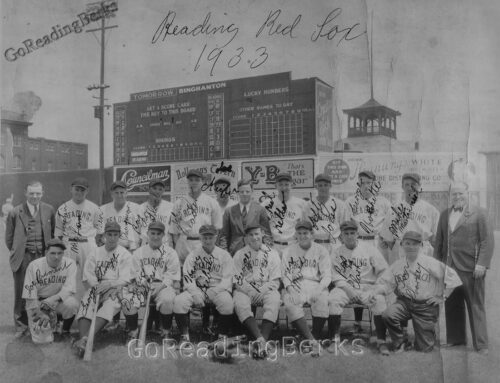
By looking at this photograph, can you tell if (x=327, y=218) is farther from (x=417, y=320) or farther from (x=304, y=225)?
(x=417, y=320)

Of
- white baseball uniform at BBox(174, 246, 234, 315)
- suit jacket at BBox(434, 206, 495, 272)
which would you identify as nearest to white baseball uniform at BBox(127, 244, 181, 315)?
white baseball uniform at BBox(174, 246, 234, 315)

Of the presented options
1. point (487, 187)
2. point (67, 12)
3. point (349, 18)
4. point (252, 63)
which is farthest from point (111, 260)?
point (487, 187)

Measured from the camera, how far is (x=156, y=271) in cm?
389

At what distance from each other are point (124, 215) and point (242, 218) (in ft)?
3.93

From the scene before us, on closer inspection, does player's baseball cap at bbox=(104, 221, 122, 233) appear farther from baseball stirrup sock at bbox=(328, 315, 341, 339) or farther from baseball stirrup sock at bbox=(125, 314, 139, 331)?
baseball stirrup sock at bbox=(328, 315, 341, 339)

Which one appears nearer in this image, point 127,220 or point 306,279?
point 306,279

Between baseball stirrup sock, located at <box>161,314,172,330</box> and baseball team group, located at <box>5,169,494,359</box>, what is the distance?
10mm

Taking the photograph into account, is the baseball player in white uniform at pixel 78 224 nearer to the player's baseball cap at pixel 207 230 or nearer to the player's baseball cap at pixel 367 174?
the player's baseball cap at pixel 207 230

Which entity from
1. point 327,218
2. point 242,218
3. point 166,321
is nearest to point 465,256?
point 327,218

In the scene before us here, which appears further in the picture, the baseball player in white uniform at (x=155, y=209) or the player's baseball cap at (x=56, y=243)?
the baseball player in white uniform at (x=155, y=209)

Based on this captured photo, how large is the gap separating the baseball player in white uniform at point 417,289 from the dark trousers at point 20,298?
10.6ft

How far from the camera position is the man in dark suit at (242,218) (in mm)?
3975

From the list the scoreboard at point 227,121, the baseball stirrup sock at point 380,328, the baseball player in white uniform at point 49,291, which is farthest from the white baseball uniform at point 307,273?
the baseball player in white uniform at point 49,291

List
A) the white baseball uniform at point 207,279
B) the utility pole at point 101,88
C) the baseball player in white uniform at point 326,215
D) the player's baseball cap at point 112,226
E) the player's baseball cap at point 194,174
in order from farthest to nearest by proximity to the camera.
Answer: the utility pole at point 101,88 → the player's baseball cap at point 194,174 → the baseball player in white uniform at point 326,215 → the player's baseball cap at point 112,226 → the white baseball uniform at point 207,279
